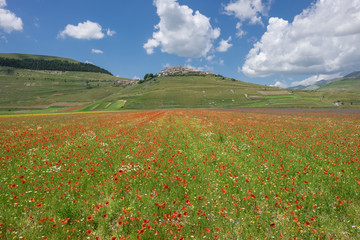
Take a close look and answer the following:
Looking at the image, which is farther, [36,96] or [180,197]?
[36,96]

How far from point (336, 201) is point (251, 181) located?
263 cm

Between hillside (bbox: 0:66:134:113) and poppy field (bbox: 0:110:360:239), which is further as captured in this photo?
hillside (bbox: 0:66:134:113)

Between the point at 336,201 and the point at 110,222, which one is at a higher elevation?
the point at 336,201

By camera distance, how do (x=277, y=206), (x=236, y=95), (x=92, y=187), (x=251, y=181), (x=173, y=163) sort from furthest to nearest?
(x=236, y=95), (x=173, y=163), (x=251, y=181), (x=92, y=187), (x=277, y=206)

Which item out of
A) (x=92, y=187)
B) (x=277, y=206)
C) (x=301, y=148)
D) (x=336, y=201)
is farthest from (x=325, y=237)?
(x=301, y=148)

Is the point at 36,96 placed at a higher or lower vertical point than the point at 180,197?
lower

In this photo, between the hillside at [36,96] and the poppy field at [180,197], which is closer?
the poppy field at [180,197]

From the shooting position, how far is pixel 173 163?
28.3 ft

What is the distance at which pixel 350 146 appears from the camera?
37.4 feet

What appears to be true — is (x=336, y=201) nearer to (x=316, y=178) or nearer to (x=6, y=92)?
(x=316, y=178)

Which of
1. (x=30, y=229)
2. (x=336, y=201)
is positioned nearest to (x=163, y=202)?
(x=30, y=229)

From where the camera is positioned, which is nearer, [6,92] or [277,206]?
[277,206]

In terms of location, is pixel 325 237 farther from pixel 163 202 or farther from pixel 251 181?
pixel 163 202

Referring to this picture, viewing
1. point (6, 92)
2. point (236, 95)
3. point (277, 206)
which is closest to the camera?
point (277, 206)
